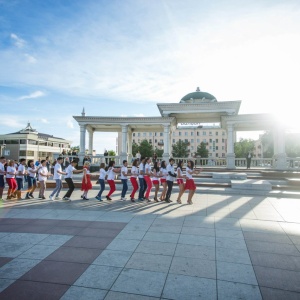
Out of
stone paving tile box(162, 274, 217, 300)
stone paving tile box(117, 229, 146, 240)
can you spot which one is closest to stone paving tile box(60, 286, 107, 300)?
stone paving tile box(162, 274, 217, 300)

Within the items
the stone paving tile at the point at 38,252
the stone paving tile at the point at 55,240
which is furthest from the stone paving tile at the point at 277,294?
the stone paving tile at the point at 55,240

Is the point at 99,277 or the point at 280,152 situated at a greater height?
the point at 280,152

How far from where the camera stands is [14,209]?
8586mm

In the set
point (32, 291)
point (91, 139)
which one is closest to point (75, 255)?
point (32, 291)

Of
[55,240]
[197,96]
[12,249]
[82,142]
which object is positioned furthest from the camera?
[197,96]

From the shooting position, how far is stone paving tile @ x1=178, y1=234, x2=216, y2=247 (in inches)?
203

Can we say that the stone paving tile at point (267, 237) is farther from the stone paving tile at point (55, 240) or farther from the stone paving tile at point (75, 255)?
the stone paving tile at point (55, 240)

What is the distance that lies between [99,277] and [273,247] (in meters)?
3.75

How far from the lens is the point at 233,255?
455 centimetres

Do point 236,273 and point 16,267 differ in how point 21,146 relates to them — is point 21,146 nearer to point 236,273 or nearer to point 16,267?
point 16,267

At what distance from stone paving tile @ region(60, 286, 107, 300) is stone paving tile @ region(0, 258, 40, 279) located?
1.08 meters

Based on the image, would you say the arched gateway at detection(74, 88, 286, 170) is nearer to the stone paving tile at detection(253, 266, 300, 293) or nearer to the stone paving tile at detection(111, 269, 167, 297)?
the stone paving tile at detection(253, 266, 300, 293)

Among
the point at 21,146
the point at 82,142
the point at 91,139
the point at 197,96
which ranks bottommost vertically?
the point at 82,142

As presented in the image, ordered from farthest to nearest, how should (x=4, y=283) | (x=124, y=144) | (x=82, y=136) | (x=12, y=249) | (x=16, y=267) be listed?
1. (x=82, y=136)
2. (x=124, y=144)
3. (x=12, y=249)
4. (x=16, y=267)
5. (x=4, y=283)
